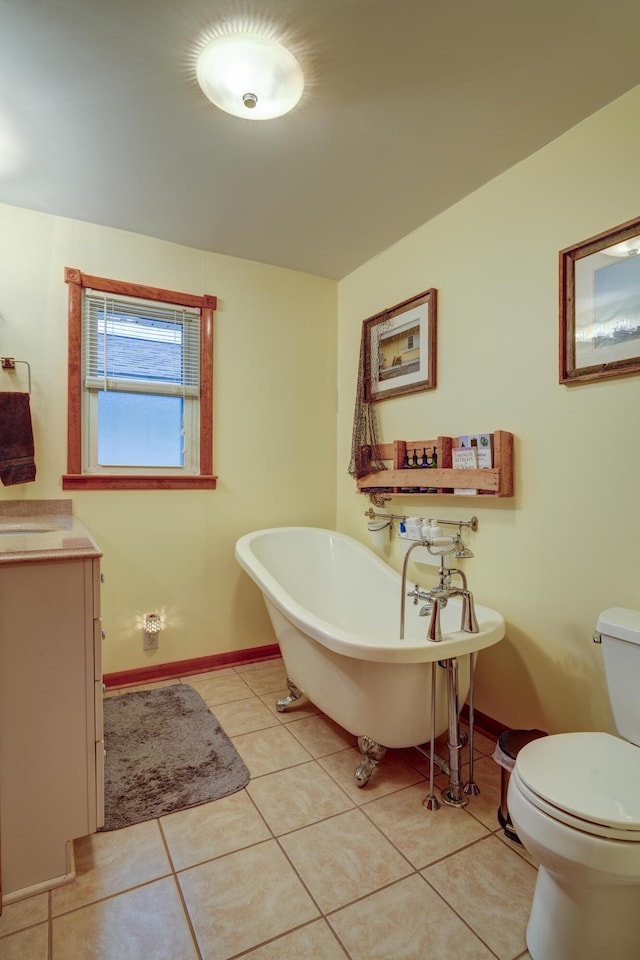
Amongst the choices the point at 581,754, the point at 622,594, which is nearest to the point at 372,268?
the point at 622,594

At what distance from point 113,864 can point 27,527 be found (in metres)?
1.26

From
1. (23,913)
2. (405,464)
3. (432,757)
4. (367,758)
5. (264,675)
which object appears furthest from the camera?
(264,675)

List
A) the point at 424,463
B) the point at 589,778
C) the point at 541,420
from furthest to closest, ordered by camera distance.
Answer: the point at 424,463, the point at 541,420, the point at 589,778

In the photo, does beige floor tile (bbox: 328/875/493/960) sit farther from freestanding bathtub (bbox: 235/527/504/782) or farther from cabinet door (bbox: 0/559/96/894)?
cabinet door (bbox: 0/559/96/894)

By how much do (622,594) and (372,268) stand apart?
2.21 metres

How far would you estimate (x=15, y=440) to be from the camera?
2.22 metres

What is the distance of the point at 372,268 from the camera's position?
9.44ft

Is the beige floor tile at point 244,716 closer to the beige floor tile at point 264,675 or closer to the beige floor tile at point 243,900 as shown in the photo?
the beige floor tile at point 264,675

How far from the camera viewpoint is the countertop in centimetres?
127

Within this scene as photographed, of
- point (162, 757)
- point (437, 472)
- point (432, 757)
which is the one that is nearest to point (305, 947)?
point (432, 757)

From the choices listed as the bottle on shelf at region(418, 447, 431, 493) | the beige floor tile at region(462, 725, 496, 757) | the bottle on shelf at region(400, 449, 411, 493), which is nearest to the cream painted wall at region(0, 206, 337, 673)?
the bottle on shelf at region(400, 449, 411, 493)

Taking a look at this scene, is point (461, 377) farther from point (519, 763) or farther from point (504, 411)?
point (519, 763)

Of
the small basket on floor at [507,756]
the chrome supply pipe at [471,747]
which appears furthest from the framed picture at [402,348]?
the small basket on floor at [507,756]

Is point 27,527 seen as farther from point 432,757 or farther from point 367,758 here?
point 432,757
